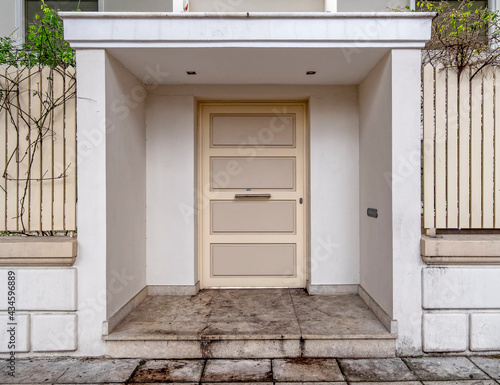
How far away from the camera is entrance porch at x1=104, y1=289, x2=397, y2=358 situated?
2.71m

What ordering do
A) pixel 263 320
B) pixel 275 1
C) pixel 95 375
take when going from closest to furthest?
1. pixel 95 375
2. pixel 263 320
3. pixel 275 1

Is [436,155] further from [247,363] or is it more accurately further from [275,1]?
[275,1]

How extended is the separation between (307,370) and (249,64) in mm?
2645

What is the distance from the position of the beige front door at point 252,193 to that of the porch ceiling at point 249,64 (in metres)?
0.48

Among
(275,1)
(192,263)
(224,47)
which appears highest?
(275,1)

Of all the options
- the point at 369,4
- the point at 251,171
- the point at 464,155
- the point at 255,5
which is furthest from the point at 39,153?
the point at 369,4

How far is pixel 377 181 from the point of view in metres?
3.09

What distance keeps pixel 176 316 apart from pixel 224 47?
2.47 meters

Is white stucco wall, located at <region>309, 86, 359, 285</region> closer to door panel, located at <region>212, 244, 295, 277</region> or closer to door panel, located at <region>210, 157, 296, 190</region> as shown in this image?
door panel, located at <region>212, 244, 295, 277</region>

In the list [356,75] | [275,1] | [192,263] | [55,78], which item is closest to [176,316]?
[192,263]

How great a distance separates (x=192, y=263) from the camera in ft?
12.3

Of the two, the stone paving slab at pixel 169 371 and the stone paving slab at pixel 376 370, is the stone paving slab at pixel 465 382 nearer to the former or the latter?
the stone paving slab at pixel 376 370

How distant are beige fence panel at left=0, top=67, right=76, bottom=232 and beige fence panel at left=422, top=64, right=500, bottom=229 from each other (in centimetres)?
306

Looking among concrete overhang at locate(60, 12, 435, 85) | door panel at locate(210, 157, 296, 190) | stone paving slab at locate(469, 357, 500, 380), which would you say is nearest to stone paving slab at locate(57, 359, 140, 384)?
door panel at locate(210, 157, 296, 190)
